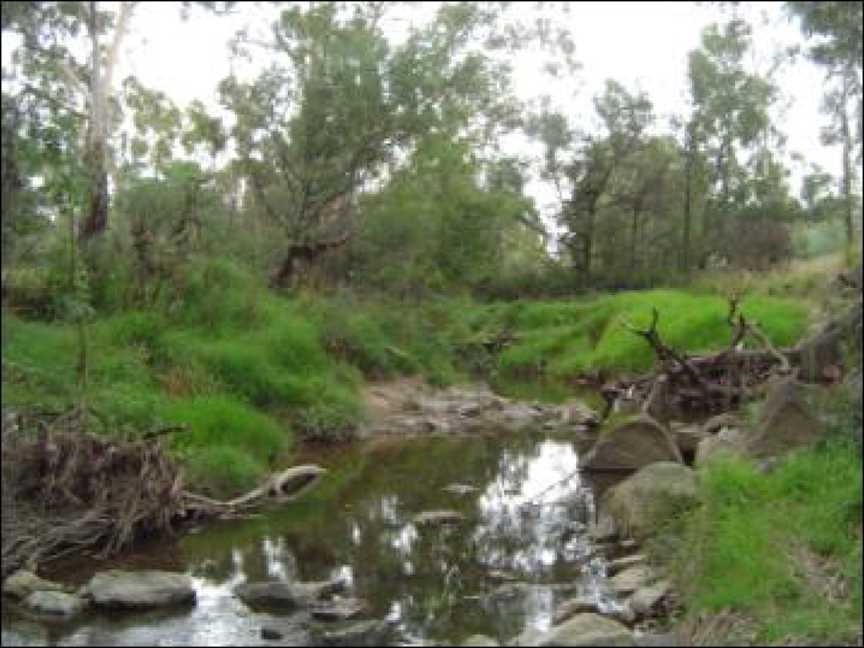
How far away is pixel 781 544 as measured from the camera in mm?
10172

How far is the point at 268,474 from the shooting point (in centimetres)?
1792

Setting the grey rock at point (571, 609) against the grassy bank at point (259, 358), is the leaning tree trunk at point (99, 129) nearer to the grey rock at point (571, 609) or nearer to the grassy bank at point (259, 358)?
the grassy bank at point (259, 358)

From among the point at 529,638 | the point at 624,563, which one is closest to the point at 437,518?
the point at 624,563

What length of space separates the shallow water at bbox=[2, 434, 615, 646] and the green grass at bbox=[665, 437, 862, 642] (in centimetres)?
142

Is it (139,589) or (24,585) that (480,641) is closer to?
(139,589)

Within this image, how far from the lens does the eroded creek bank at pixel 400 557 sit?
10.3m

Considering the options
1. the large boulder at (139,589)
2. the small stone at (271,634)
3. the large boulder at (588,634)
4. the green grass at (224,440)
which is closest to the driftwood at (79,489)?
the large boulder at (139,589)

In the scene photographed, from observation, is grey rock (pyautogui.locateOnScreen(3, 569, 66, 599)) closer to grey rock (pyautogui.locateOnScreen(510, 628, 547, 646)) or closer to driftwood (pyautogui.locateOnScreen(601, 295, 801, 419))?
grey rock (pyautogui.locateOnScreen(510, 628, 547, 646))

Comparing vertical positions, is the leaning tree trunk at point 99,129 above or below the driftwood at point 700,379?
above

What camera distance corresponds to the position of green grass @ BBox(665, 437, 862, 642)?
8.95 m

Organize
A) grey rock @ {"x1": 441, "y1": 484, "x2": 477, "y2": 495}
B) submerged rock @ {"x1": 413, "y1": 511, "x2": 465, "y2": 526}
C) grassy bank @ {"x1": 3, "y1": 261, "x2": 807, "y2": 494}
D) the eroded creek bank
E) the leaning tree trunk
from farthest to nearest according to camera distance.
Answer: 1. the leaning tree trunk
2. grey rock @ {"x1": 441, "y1": 484, "x2": 477, "y2": 495}
3. grassy bank @ {"x1": 3, "y1": 261, "x2": 807, "y2": 494}
4. submerged rock @ {"x1": 413, "y1": 511, "x2": 465, "y2": 526}
5. the eroded creek bank

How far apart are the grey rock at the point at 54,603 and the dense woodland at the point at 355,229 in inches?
85.6

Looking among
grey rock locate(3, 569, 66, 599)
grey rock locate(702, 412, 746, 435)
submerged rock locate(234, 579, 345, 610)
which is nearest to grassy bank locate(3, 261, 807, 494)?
grey rock locate(3, 569, 66, 599)

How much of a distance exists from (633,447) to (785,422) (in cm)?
422
